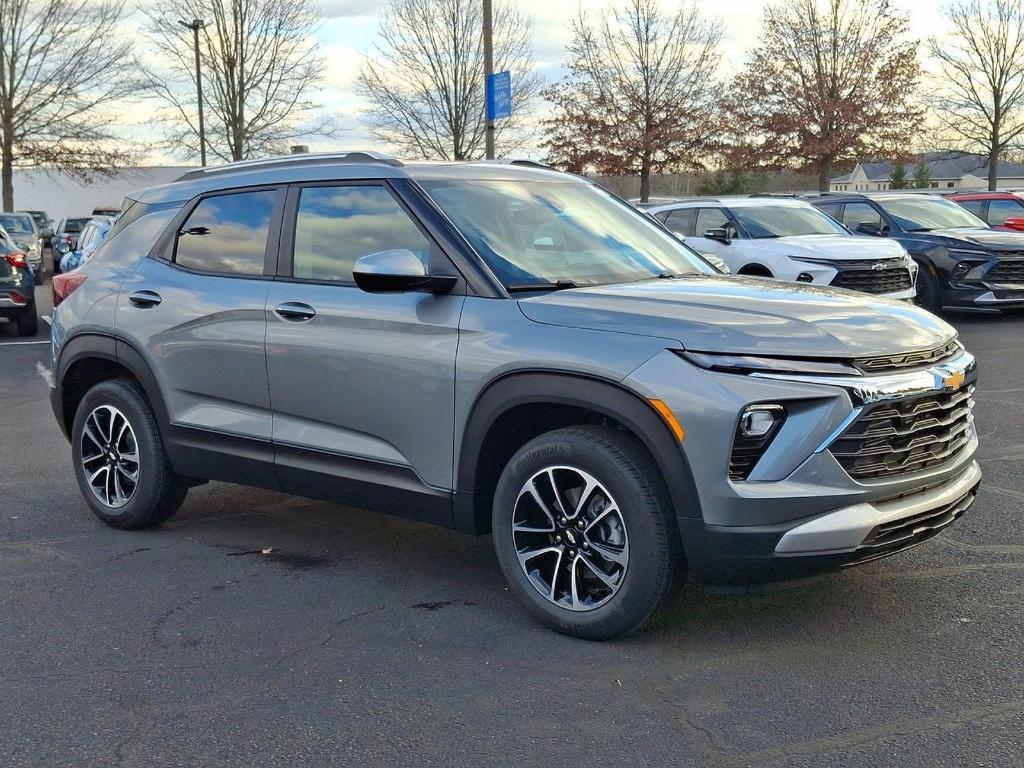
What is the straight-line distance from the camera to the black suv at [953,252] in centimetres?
1423

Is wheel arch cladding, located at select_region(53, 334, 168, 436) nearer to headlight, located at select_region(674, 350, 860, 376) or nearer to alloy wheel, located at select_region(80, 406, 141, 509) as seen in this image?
alloy wheel, located at select_region(80, 406, 141, 509)

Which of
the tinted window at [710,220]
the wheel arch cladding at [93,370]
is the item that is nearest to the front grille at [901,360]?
the wheel arch cladding at [93,370]

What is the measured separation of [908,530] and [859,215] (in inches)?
503

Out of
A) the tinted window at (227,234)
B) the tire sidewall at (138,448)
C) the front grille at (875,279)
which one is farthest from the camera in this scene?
the front grille at (875,279)

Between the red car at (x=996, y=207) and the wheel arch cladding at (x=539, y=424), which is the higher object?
the red car at (x=996, y=207)

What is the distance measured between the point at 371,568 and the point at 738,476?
1.99 m

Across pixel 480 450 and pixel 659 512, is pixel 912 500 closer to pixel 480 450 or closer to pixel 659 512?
pixel 659 512

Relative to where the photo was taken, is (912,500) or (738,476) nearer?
(738,476)

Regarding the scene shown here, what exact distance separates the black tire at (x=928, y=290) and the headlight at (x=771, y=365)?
460 inches

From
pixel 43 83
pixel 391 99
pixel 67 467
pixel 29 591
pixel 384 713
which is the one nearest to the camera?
pixel 384 713

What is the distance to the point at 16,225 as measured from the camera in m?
29.0

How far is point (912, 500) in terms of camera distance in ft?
12.9

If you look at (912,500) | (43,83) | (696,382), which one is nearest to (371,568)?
(696,382)

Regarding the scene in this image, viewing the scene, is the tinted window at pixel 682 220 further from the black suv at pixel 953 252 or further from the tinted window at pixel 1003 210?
the tinted window at pixel 1003 210
